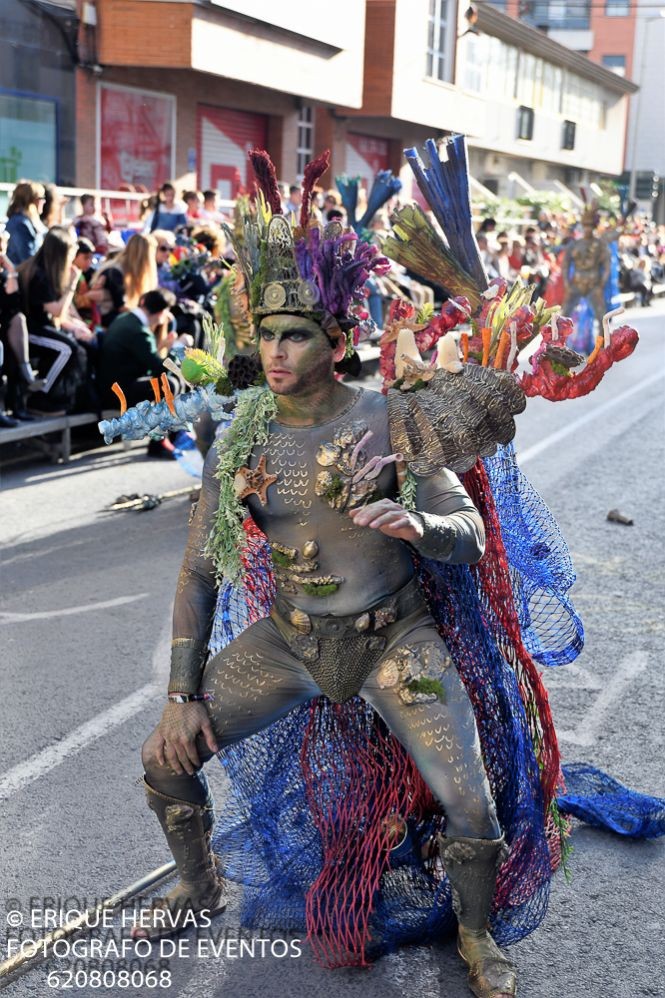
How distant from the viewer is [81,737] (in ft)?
16.5

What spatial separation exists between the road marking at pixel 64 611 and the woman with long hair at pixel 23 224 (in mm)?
5070

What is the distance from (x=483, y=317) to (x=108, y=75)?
18.1 m

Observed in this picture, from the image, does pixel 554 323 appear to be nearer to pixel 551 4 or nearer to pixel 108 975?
pixel 108 975

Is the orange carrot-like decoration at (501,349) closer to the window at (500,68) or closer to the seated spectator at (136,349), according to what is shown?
the seated spectator at (136,349)

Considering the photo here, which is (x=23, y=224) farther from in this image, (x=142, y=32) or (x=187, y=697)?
(x=142, y=32)

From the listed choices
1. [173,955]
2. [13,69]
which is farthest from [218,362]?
[13,69]

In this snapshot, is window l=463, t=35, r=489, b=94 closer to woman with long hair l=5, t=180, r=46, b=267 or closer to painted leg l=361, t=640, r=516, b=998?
woman with long hair l=5, t=180, r=46, b=267

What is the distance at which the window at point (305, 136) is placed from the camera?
2792 centimetres

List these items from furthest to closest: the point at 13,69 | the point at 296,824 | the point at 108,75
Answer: the point at 108,75
the point at 13,69
the point at 296,824

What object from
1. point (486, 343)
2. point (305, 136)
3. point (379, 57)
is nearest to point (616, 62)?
point (379, 57)

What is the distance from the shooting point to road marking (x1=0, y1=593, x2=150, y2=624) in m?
6.42

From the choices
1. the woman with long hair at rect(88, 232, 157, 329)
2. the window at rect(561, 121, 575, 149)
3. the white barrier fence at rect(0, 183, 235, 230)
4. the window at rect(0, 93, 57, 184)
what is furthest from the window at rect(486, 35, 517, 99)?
the woman with long hair at rect(88, 232, 157, 329)

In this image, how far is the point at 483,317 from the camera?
13.0 ft

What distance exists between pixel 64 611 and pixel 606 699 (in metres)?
2.80
